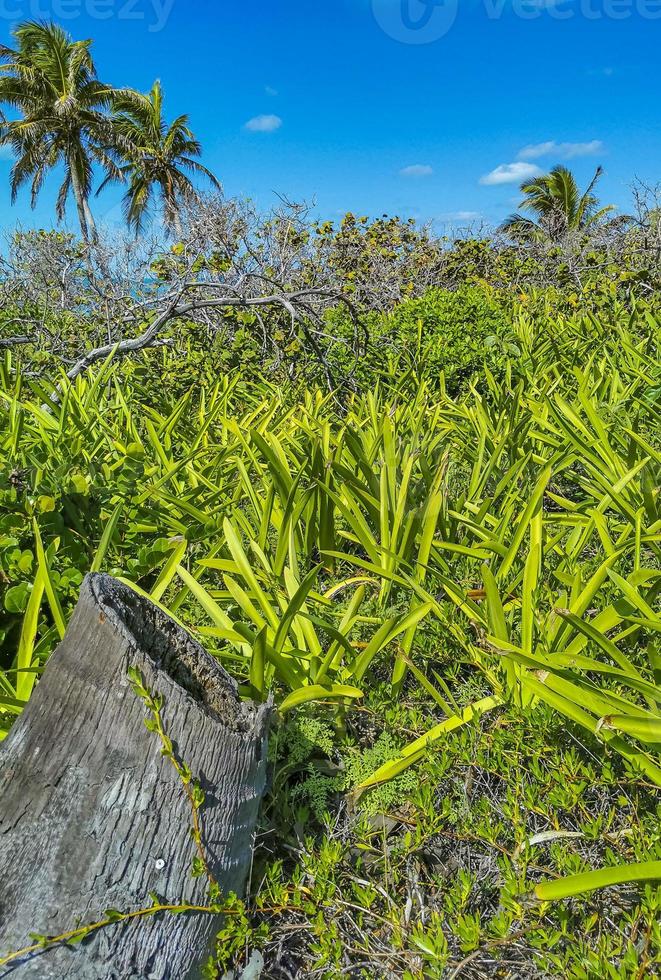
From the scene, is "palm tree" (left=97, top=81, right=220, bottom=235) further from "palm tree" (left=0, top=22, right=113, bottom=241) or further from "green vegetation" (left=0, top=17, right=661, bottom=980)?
"green vegetation" (left=0, top=17, right=661, bottom=980)

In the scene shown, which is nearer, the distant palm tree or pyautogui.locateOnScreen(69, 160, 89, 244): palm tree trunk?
the distant palm tree

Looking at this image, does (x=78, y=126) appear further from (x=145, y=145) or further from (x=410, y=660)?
(x=410, y=660)

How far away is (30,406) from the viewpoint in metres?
2.69

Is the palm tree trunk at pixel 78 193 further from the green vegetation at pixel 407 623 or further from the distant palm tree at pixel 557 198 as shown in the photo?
the green vegetation at pixel 407 623

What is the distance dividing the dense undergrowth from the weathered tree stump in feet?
0.48

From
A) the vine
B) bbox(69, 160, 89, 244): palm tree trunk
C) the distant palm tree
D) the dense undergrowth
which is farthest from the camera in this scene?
bbox(69, 160, 89, 244): palm tree trunk

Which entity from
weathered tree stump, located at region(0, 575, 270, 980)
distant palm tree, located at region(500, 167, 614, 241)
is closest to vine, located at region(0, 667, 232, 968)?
weathered tree stump, located at region(0, 575, 270, 980)

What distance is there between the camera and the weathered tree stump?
858 millimetres

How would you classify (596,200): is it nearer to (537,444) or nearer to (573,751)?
(537,444)

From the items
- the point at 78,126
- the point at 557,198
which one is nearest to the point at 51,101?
the point at 78,126

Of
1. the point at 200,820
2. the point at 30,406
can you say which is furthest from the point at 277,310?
the point at 200,820

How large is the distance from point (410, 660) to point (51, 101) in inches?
1161

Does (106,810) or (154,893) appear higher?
(106,810)

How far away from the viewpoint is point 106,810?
90cm
